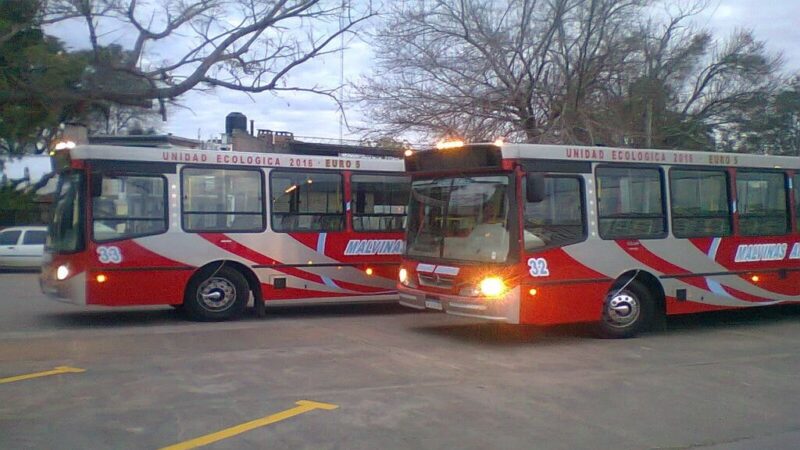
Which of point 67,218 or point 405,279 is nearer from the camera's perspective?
point 405,279

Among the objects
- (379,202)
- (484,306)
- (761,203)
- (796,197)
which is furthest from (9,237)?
(796,197)

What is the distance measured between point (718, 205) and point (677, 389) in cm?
530

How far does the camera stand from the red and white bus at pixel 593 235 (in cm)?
1141

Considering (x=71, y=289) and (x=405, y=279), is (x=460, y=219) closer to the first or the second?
(x=405, y=279)

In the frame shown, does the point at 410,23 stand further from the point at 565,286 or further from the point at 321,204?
the point at 565,286

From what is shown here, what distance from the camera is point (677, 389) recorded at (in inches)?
358

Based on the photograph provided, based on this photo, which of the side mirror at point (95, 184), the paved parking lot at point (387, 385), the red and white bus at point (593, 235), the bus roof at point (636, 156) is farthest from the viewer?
the side mirror at point (95, 184)

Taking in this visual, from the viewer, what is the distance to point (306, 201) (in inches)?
580

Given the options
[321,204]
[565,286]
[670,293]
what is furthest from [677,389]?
[321,204]

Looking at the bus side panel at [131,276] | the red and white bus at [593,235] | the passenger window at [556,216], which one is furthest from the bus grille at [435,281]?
the bus side panel at [131,276]

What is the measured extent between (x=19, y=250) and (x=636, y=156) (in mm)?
20616

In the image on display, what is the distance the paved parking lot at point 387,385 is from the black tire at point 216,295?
0.81 ft

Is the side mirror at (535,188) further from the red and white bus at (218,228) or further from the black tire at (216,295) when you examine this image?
the black tire at (216,295)

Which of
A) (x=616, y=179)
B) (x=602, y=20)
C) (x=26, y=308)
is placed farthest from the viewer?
(x=602, y=20)
